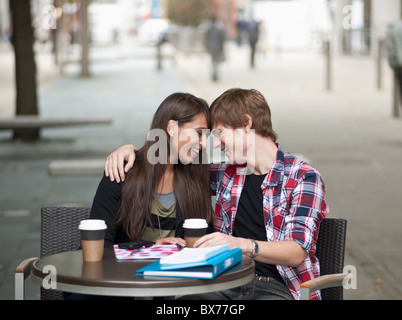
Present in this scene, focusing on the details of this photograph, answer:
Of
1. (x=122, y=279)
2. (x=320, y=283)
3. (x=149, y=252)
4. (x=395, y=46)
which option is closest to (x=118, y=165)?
(x=149, y=252)

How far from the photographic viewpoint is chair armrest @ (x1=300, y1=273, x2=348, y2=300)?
3.27 metres

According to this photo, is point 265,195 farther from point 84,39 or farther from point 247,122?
point 84,39

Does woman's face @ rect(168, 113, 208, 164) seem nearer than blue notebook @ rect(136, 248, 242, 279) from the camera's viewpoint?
No

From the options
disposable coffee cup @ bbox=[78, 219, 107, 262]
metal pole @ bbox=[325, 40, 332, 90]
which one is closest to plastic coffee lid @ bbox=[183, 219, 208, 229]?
disposable coffee cup @ bbox=[78, 219, 107, 262]

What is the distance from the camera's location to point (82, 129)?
15.4 m

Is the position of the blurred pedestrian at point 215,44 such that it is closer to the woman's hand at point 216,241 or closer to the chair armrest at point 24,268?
the chair armrest at point 24,268

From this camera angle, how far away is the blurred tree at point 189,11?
79375 millimetres

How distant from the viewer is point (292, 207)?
11.3 ft

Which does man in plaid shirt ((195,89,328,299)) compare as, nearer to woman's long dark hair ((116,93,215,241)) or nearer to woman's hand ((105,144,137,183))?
woman's long dark hair ((116,93,215,241))

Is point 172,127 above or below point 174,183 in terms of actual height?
above

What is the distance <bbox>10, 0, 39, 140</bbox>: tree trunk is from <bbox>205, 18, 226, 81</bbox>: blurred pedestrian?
12133mm

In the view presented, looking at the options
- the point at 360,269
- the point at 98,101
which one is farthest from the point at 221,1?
the point at 360,269

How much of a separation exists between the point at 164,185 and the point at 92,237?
0.69 meters

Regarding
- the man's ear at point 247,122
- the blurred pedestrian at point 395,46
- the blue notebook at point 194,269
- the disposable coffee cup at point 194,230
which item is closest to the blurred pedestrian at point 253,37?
the blurred pedestrian at point 395,46
